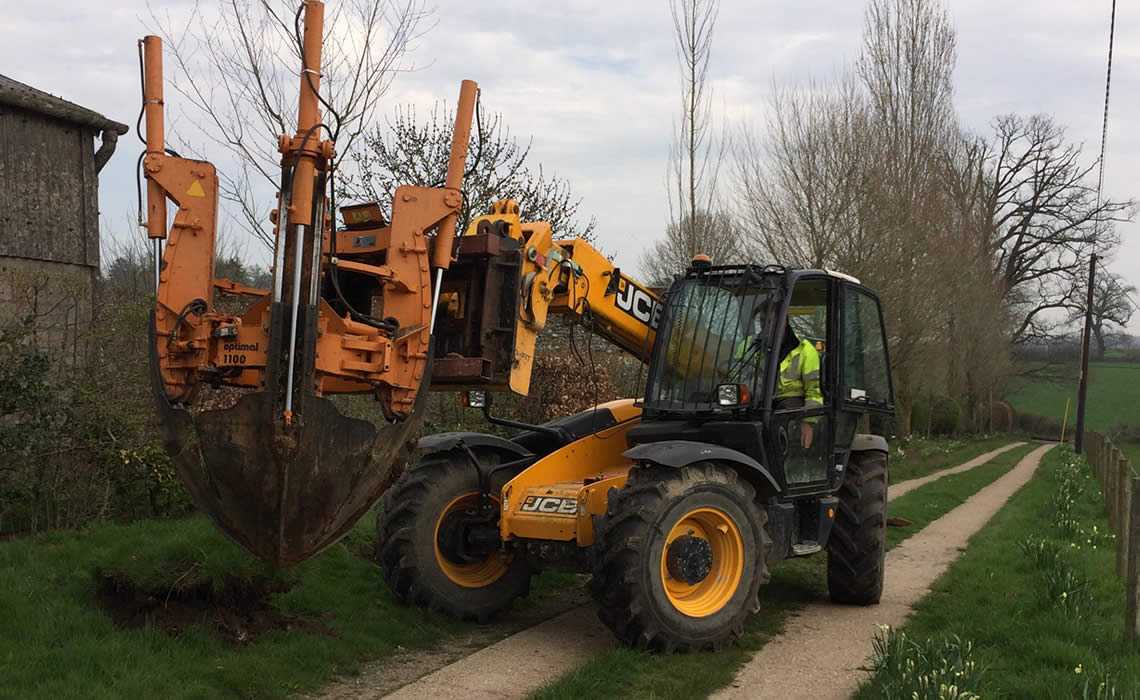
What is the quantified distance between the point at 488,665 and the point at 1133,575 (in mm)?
4165

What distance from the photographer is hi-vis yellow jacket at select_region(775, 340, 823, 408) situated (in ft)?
26.2

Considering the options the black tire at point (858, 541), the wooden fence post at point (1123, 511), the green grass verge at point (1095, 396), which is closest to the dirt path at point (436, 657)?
the black tire at point (858, 541)

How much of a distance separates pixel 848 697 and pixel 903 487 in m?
14.9

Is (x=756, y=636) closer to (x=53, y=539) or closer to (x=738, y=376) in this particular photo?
(x=738, y=376)

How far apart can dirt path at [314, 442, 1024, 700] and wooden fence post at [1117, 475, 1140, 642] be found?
3.31m

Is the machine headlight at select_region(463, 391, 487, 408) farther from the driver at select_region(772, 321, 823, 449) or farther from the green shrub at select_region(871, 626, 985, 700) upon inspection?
the green shrub at select_region(871, 626, 985, 700)

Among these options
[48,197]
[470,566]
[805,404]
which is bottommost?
[470,566]

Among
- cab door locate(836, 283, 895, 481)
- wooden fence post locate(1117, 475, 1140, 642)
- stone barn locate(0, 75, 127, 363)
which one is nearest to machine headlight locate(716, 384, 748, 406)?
cab door locate(836, 283, 895, 481)

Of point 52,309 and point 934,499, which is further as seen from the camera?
point 934,499

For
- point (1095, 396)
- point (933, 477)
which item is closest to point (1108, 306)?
point (1095, 396)

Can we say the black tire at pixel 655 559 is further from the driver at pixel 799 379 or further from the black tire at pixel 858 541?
the black tire at pixel 858 541

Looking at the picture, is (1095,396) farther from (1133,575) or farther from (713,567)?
(713,567)

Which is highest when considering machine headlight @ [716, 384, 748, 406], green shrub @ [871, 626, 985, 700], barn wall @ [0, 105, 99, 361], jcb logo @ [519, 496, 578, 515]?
barn wall @ [0, 105, 99, 361]

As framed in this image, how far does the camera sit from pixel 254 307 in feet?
18.1
